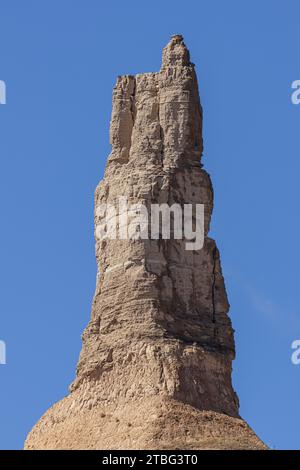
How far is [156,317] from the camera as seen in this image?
184m

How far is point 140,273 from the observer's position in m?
185

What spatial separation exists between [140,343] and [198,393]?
2987 mm

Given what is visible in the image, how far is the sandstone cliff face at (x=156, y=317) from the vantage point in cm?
Answer: 18175

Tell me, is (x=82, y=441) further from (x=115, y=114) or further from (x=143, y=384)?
(x=115, y=114)

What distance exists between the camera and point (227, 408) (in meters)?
184

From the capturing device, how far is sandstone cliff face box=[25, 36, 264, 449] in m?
182

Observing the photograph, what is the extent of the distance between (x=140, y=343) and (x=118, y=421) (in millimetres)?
3675

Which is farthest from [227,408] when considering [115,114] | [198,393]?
[115,114]

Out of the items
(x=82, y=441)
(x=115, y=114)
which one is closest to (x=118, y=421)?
(x=82, y=441)
